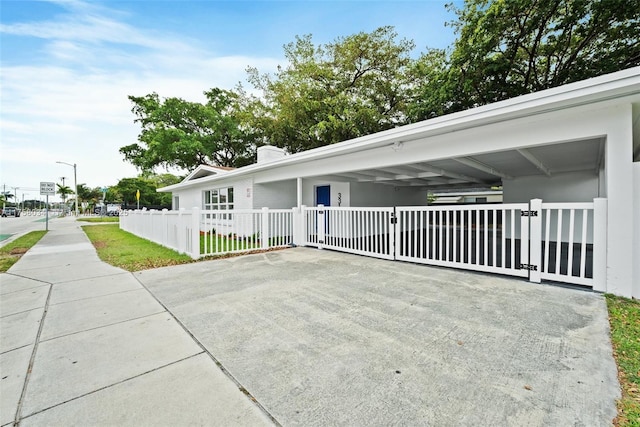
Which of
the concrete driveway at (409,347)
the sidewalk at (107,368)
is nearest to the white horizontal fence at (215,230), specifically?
the concrete driveway at (409,347)

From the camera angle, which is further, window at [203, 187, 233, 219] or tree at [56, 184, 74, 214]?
tree at [56, 184, 74, 214]

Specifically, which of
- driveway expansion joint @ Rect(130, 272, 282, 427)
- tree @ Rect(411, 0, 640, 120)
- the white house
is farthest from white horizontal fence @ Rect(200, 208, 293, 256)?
tree @ Rect(411, 0, 640, 120)

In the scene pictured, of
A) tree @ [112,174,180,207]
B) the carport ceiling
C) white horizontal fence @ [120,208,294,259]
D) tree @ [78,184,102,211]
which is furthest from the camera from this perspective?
tree @ [78,184,102,211]

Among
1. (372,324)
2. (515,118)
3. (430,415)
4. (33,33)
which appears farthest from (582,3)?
(33,33)

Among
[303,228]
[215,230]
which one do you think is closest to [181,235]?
[215,230]

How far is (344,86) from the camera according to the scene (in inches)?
657

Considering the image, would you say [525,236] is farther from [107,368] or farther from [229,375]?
[107,368]

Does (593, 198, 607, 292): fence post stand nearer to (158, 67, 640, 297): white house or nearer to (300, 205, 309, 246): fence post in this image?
(158, 67, 640, 297): white house

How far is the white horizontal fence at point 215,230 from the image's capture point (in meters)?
6.98

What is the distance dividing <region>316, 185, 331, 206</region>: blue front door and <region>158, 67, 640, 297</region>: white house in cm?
4

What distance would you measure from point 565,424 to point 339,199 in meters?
9.22

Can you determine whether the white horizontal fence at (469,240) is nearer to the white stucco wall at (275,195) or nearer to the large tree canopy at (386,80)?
the white stucco wall at (275,195)

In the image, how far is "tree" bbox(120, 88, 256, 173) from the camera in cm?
2038

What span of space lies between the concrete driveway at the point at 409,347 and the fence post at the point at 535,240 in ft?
0.93
